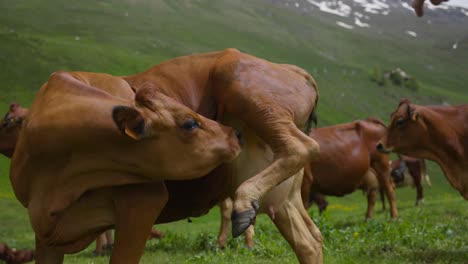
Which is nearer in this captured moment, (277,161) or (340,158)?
(277,161)

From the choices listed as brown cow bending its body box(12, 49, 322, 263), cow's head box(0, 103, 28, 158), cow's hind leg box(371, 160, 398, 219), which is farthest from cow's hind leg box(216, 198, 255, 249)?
cow's hind leg box(371, 160, 398, 219)

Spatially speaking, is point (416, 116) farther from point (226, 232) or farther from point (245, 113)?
point (245, 113)

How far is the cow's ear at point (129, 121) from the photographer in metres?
5.42

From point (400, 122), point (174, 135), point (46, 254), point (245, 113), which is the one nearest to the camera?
point (174, 135)

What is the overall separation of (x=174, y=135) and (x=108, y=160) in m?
0.57

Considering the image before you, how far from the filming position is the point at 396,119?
12.4m

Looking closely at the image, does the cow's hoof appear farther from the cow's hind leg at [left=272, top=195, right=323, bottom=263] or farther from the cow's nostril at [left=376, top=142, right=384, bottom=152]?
the cow's nostril at [left=376, top=142, right=384, bottom=152]

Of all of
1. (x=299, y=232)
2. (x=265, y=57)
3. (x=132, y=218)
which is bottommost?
(x=265, y=57)

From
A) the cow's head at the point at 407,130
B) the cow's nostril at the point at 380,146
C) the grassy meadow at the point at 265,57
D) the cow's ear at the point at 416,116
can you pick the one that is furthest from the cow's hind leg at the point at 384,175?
the cow's ear at the point at 416,116

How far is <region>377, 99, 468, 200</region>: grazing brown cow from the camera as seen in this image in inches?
436

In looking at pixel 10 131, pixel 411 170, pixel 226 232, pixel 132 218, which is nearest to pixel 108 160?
pixel 132 218

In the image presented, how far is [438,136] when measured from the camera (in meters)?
11.4

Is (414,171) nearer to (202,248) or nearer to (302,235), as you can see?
(202,248)

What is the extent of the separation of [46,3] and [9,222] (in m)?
71.1
